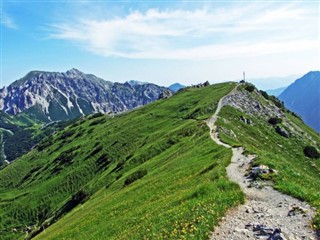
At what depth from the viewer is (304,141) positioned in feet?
363

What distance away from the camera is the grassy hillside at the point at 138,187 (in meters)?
23.3

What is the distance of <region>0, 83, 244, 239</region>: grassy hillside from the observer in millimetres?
23328

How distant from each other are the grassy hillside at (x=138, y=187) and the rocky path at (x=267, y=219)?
0.86 meters

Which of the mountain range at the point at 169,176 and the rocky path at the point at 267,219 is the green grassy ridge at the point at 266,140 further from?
the rocky path at the point at 267,219

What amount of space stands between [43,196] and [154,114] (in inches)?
2607

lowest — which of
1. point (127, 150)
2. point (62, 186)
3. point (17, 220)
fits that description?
point (17, 220)

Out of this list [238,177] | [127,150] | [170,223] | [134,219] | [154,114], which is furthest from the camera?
[154,114]

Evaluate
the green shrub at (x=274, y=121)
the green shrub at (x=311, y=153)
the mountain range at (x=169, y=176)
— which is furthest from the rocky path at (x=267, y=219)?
the green shrub at (x=274, y=121)

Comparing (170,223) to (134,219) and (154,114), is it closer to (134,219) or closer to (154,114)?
(134,219)

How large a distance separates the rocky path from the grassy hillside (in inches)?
33.8

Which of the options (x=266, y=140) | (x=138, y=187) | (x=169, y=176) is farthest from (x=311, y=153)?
(x=138, y=187)

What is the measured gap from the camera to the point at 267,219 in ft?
66.4

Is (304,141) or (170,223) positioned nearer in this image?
(170,223)

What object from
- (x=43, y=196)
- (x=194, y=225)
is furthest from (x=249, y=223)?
(x=43, y=196)
